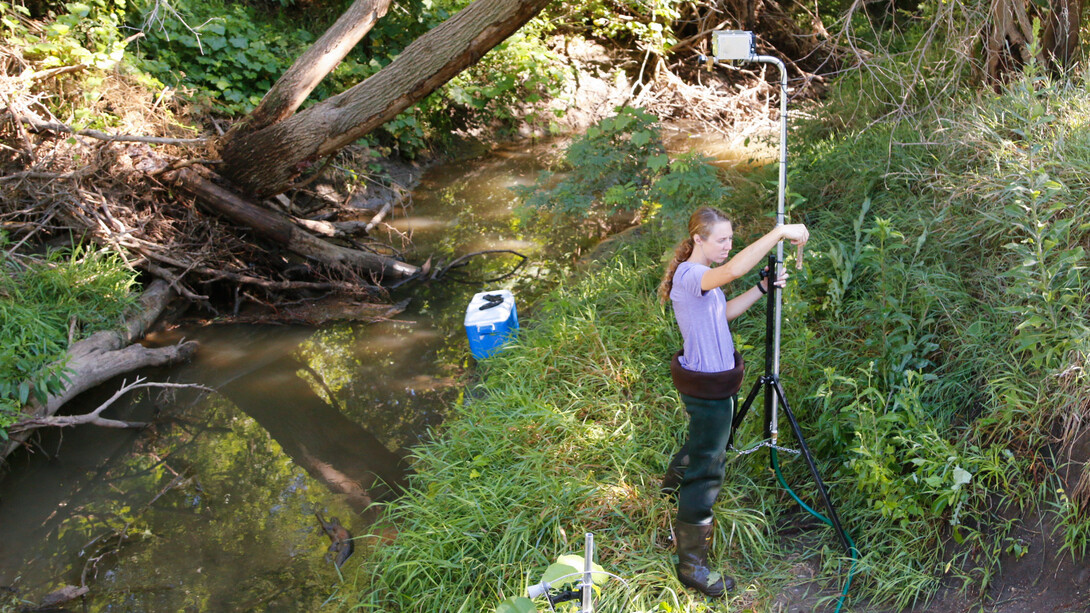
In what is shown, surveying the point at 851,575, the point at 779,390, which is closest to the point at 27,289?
the point at 779,390

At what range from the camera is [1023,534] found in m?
2.77

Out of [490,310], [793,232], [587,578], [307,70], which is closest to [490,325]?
[490,310]

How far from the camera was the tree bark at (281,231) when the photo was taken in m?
6.27

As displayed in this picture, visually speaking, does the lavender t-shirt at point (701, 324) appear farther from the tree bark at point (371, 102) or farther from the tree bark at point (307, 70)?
the tree bark at point (307, 70)

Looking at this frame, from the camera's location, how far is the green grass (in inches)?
114

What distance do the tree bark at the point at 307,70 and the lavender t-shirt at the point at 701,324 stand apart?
4.62m

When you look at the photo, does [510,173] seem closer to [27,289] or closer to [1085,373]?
[27,289]

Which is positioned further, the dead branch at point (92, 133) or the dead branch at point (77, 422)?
the dead branch at point (92, 133)

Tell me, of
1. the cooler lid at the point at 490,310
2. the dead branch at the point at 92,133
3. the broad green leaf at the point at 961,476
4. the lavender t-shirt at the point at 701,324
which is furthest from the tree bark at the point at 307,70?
the broad green leaf at the point at 961,476

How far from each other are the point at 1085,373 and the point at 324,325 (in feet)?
16.3

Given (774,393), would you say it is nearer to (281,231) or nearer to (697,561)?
(697,561)

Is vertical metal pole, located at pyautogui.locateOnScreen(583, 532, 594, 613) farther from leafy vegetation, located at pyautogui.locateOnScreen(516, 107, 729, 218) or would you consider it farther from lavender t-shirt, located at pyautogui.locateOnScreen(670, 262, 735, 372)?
leafy vegetation, located at pyautogui.locateOnScreen(516, 107, 729, 218)

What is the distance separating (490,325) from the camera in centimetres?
505

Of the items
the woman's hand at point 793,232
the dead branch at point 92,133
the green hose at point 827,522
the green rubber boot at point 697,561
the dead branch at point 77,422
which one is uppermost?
the dead branch at point 92,133
